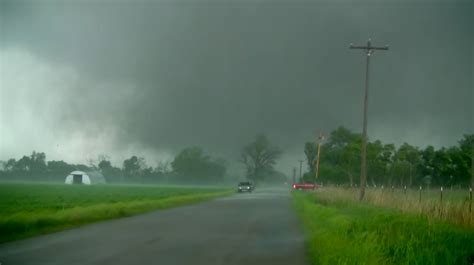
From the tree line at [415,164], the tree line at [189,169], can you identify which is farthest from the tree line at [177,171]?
the tree line at [415,164]

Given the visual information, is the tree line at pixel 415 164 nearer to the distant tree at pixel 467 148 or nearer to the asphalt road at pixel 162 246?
the distant tree at pixel 467 148

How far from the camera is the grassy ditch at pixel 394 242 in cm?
1145

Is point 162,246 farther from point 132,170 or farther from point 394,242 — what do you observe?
point 132,170

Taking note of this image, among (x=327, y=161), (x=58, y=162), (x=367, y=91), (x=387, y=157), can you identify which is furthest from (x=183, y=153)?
(x=367, y=91)

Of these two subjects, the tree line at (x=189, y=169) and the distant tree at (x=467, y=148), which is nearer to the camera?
the distant tree at (x=467, y=148)

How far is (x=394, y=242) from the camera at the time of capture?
1372 cm

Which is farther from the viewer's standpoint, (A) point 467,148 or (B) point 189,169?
(B) point 189,169

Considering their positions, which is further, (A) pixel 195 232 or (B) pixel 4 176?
(B) pixel 4 176

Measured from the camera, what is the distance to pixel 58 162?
143375 millimetres

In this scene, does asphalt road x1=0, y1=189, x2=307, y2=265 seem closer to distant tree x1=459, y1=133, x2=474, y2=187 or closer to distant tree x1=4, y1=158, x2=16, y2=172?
distant tree x1=459, y1=133, x2=474, y2=187

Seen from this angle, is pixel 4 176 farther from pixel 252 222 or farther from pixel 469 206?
pixel 469 206

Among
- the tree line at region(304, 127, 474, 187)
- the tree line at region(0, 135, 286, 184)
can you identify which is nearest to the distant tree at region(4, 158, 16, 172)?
the tree line at region(0, 135, 286, 184)

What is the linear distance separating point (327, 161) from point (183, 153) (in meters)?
73.9

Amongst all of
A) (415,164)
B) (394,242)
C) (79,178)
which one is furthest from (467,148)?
(79,178)
